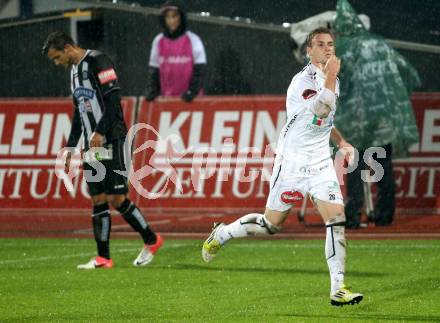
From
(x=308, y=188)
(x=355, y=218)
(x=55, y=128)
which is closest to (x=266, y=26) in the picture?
(x=55, y=128)

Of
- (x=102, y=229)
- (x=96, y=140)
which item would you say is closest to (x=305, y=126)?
(x=96, y=140)

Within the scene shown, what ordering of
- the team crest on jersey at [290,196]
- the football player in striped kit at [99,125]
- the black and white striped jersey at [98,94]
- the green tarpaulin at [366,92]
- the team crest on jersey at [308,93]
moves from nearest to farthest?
the team crest on jersey at [308,93] < the team crest on jersey at [290,196] < the football player in striped kit at [99,125] < the black and white striped jersey at [98,94] < the green tarpaulin at [366,92]

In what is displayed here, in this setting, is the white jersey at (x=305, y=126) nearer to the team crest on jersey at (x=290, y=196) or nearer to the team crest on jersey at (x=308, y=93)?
the team crest on jersey at (x=308, y=93)

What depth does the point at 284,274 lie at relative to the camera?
36.9 feet

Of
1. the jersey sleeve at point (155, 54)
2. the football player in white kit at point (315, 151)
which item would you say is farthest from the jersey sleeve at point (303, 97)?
the jersey sleeve at point (155, 54)

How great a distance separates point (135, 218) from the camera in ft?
40.0

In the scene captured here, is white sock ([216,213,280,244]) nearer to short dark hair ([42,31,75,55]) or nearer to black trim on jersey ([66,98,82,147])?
black trim on jersey ([66,98,82,147])

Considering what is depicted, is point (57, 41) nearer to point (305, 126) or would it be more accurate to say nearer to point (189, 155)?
point (305, 126)

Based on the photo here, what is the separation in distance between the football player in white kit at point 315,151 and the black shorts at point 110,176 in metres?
2.58

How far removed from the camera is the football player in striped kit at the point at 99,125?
1173cm

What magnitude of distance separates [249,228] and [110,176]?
2.18 metres

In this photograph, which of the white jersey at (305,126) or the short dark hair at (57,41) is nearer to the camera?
the white jersey at (305,126)

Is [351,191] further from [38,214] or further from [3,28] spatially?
[3,28]

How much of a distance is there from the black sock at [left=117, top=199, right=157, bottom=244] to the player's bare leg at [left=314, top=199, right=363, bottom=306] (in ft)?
10.7
